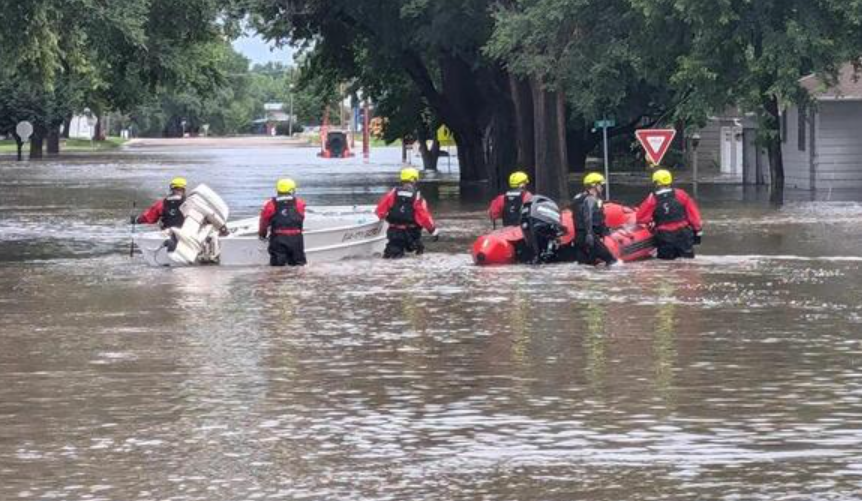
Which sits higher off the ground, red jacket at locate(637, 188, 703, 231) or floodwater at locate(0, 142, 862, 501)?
red jacket at locate(637, 188, 703, 231)

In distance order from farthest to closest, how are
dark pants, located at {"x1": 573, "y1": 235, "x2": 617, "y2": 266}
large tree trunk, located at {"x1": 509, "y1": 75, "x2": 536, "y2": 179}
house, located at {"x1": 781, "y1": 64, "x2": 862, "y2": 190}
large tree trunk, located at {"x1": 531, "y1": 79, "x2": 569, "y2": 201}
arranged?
house, located at {"x1": 781, "y1": 64, "x2": 862, "y2": 190}
large tree trunk, located at {"x1": 509, "y1": 75, "x2": 536, "y2": 179}
large tree trunk, located at {"x1": 531, "y1": 79, "x2": 569, "y2": 201}
dark pants, located at {"x1": 573, "y1": 235, "x2": 617, "y2": 266}

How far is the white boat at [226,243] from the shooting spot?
2603 cm

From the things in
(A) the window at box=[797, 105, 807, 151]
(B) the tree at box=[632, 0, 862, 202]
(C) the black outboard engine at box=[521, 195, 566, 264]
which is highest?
(B) the tree at box=[632, 0, 862, 202]

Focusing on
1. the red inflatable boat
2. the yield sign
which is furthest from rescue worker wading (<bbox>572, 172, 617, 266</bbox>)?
the yield sign

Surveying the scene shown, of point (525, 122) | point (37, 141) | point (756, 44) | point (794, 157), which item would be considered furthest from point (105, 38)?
point (37, 141)

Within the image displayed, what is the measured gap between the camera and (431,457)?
1114 centimetres

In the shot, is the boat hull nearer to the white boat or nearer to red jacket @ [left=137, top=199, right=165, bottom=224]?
Result: the white boat

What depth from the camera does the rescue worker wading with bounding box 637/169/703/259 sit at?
2553 centimetres

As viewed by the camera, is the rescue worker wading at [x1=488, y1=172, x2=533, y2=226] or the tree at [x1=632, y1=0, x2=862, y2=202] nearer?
the rescue worker wading at [x1=488, y1=172, x2=533, y2=226]

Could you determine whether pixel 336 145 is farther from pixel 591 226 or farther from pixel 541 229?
pixel 591 226

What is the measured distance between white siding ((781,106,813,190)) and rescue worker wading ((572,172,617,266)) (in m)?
25.5

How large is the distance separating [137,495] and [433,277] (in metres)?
14.0

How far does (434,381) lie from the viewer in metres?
14.4

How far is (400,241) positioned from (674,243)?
4035 millimetres
